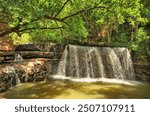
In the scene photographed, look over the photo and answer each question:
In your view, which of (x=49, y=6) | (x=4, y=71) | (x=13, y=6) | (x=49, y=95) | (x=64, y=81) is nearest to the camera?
(x=13, y=6)

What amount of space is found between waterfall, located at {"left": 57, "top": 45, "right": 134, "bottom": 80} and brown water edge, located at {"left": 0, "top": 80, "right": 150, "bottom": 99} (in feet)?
7.50

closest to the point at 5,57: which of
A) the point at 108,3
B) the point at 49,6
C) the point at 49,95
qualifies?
the point at 49,95

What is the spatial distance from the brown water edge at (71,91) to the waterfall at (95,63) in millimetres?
2286

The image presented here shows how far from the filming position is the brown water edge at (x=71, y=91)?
10414 mm

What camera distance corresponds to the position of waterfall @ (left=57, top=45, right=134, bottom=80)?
1563 centimetres

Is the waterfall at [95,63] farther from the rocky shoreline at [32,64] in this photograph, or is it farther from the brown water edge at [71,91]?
the brown water edge at [71,91]

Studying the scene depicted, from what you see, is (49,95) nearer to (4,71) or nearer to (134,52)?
(4,71)

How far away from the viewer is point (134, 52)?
18.0m

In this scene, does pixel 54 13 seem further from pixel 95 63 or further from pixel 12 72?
pixel 95 63

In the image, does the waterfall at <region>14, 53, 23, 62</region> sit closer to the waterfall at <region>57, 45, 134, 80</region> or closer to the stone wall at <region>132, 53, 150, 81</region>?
the waterfall at <region>57, 45, 134, 80</region>

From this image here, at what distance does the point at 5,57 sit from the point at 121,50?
7.60 m

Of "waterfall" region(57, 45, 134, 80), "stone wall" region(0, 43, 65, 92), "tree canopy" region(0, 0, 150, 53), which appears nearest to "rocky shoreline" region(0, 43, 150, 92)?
"stone wall" region(0, 43, 65, 92)

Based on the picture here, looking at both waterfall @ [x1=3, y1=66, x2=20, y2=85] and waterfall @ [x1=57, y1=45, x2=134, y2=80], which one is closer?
waterfall @ [x1=3, y1=66, x2=20, y2=85]

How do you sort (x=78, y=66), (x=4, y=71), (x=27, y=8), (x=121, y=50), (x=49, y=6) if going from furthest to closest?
(x=121, y=50), (x=78, y=66), (x=4, y=71), (x=49, y=6), (x=27, y=8)
